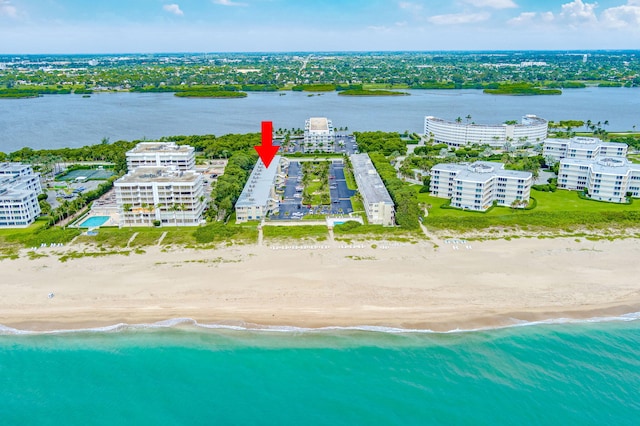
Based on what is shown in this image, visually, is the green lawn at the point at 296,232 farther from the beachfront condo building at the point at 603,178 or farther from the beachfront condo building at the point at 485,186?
the beachfront condo building at the point at 603,178

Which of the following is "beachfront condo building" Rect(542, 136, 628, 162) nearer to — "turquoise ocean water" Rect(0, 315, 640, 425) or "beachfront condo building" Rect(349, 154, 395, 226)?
"beachfront condo building" Rect(349, 154, 395, 226)

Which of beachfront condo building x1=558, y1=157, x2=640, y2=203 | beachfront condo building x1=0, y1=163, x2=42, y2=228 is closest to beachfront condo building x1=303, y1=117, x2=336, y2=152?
beachfront condo building x1=558, y1=157, x2=640, y2=203

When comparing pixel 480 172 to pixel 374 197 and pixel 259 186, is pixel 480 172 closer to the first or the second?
pixel 374 197

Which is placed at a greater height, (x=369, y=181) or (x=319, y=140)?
(x=319, y=140)

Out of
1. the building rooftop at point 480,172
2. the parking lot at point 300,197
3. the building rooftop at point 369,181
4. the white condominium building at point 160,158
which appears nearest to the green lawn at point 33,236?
the white condominium building at point 160,158

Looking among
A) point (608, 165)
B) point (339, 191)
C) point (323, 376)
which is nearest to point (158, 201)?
point (339, 191)

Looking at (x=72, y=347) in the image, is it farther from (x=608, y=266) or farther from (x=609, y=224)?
(x=609, y=224)
